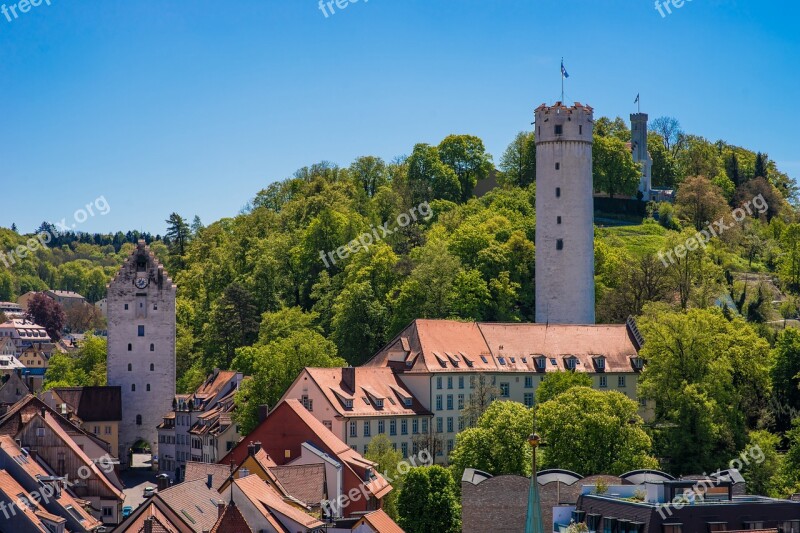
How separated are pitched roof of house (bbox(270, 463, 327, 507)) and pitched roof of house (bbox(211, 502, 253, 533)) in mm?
10544

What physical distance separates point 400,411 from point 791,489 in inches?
863

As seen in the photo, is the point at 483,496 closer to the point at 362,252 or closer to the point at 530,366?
the point at 530,366

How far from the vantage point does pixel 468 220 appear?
4651 inches

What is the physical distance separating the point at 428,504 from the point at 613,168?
7272 centimetres

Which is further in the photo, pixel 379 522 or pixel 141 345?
pixel 141 345

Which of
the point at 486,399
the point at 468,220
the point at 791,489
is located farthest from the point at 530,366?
the point at 468,220

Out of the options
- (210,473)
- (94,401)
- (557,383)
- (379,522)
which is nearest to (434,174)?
(94,401)

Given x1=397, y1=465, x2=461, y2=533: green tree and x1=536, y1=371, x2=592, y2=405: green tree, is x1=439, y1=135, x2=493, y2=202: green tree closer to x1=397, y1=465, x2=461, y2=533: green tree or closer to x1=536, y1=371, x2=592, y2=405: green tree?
x1=536, y1=371, x2=592, y2=405: green tree

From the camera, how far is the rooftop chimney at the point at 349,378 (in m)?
81.4

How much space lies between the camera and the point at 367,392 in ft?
268

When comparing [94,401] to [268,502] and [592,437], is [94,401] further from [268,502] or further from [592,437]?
[268,502]

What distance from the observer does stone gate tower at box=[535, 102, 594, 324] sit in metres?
95.0

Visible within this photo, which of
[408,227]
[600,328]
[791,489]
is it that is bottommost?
[791,489]

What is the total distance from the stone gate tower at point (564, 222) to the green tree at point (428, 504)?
89.6 feet
